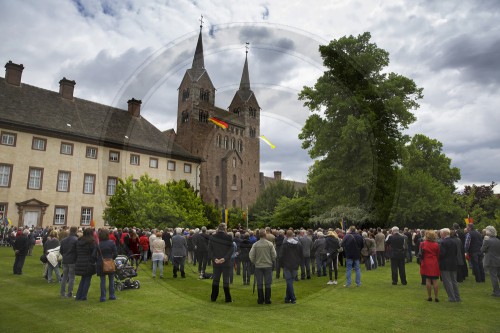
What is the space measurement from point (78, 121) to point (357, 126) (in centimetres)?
2984

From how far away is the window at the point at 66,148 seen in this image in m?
34.5

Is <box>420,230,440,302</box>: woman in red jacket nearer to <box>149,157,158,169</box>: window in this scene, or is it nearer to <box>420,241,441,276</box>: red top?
<box>420,241,441,276</box>: red top

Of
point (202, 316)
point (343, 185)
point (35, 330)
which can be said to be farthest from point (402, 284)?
point (343, 185)

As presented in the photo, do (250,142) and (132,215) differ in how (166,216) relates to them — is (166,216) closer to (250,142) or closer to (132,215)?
(132,215)

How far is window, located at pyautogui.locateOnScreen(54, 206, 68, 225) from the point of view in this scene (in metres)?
33.4

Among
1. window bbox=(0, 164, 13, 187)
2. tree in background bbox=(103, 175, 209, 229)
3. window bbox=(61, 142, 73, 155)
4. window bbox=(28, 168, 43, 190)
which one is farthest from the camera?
window bbox=(61, 142, 73, 155)

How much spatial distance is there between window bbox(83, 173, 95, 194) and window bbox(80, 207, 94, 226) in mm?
1778

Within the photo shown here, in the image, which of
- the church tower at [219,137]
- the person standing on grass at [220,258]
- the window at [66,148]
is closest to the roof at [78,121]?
the window at [66,148]

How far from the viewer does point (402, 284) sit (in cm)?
1141

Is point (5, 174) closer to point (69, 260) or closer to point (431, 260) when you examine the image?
point (69, 260)

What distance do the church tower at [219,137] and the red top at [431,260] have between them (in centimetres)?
5091

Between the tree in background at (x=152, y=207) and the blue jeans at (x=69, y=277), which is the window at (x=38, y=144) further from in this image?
the blue jeans at (x=69, y=277)

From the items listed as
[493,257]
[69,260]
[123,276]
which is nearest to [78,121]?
[123,276]

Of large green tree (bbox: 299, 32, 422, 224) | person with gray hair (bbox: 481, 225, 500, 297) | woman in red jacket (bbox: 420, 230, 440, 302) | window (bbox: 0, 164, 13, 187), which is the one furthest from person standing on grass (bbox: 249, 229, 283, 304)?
window (bbox: 0, 164, 13, 187)
